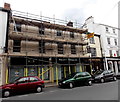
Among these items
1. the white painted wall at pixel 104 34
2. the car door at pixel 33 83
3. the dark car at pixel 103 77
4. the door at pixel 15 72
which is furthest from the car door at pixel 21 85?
the white painted wall at pixel 104 34

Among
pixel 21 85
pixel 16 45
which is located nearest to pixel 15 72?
pixel 16 45

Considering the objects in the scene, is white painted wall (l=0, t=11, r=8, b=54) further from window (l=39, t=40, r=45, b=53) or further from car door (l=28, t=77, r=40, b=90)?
car door (l=28, t=77, r=40, b=90)

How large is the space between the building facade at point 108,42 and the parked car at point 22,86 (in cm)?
1495

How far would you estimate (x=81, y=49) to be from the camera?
58.4ft

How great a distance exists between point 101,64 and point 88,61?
12.7ft

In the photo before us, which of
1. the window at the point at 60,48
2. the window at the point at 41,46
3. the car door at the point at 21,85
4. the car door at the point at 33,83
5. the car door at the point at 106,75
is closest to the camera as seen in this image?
the car door at the point at 21,85

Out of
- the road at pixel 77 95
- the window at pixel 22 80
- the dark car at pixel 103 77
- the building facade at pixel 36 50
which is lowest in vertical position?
the road at pixel 77 95

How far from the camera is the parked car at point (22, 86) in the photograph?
7.85 m

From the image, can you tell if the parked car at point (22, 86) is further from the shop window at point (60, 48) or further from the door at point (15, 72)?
the shop window at point (60, 48)

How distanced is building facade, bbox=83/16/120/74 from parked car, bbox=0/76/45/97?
14.9 m

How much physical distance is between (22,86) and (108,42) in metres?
19.6

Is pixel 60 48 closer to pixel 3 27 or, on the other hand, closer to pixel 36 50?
pixel 36 50

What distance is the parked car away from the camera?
785cm

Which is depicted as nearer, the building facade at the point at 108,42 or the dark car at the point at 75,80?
the dark car at the point at 75,80
